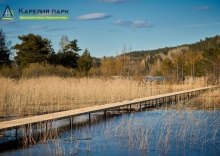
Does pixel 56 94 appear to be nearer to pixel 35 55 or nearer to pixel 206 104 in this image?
pixel 206 104

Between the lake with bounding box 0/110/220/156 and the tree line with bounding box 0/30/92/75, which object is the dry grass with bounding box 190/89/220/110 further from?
the tree line with bounding box 0/30/92/75

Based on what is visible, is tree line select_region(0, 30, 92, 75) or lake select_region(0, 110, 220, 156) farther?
tree line select_region(0, 30, 92, 75)

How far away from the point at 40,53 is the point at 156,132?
2011 cm

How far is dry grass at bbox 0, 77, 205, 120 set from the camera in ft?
37.8

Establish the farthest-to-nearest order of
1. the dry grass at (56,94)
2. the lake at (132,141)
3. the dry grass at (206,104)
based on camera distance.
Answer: the dry grass at (206,104)
the dry grass at (56,94)
the lake at (132,141)

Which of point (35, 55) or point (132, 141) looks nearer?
point (132, 141)

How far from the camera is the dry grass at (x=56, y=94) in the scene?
37.8 feet

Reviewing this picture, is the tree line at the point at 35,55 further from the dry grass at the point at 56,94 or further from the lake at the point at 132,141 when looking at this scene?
the lake at the point at 132,141

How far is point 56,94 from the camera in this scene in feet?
45.5

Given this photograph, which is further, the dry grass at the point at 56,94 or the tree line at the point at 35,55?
the tree line at the point at 35,55

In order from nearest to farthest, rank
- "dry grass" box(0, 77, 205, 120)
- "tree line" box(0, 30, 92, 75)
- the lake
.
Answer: the lake
"dry grass" box(0, 77, 205, 120)
"tree line" box(0, 30, 92, 75)

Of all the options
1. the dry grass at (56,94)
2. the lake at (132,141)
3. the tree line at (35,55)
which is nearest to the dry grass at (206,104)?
the dry grass at (56,94)

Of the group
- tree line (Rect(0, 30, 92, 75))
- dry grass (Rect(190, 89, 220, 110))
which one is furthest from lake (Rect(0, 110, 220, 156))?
tree line (Rect(0, 30, 92, 75))

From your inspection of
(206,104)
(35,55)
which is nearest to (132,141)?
(206,104)
